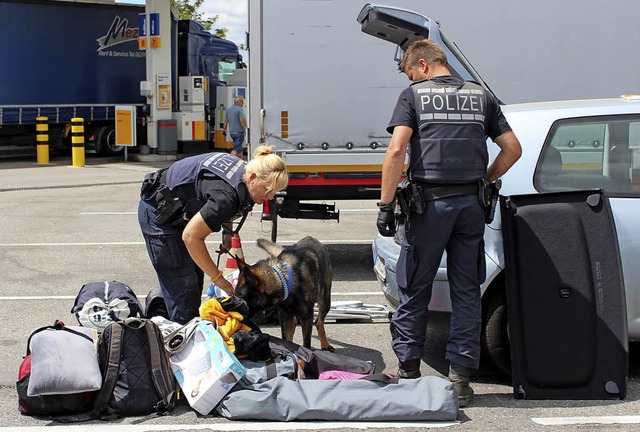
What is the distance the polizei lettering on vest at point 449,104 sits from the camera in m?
4.68

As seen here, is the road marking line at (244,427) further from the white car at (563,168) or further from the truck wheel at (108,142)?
the truck wheel at (108,142)

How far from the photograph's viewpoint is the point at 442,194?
4.70 m

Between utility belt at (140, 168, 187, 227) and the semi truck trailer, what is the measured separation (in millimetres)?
17467

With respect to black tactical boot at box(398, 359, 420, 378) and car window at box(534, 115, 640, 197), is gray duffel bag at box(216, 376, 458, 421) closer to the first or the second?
black tactical boot at box(398, 359, 420, 378)

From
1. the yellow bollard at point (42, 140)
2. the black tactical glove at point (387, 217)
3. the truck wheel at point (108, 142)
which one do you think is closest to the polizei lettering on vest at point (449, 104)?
the black tactical glove at point (387, 217)

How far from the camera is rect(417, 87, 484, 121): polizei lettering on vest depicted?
15.4 feet

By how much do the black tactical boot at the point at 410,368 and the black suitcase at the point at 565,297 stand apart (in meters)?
0.55

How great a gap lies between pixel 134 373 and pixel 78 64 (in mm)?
19219

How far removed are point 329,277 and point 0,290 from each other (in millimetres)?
3491

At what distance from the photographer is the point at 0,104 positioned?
20969 mm

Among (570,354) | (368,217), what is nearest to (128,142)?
(368,217)

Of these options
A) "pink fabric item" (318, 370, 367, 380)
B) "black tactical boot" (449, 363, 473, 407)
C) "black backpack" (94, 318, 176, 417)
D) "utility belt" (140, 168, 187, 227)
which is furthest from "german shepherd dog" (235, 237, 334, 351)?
"black tactical boot" (449, 363, 473, 407)

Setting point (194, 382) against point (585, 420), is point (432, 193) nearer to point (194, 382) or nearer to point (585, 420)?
point (585, 420)

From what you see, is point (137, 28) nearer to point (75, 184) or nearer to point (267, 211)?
point (75, 184)
